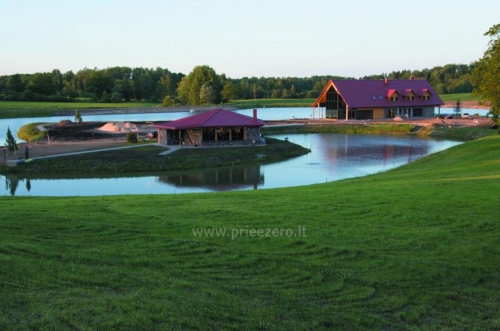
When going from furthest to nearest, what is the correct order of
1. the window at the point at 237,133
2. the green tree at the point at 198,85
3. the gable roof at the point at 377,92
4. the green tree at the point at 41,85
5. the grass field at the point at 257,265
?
the green tree at the point at 41,85 < the green tree at the point at 198,85 < the gable roof at the point at 377,92 < the window at the point at 237,133 < the grass field at the point at 257,265

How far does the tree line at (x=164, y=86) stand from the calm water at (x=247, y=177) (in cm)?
6156

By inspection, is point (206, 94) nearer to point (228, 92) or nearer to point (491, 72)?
point (228, 92)

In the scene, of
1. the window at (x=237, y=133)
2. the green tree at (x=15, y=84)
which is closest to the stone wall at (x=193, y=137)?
the window at (x=237, y=133)

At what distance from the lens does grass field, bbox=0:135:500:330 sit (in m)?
6.78

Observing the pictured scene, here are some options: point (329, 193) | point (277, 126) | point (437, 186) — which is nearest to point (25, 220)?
point (329, 193)

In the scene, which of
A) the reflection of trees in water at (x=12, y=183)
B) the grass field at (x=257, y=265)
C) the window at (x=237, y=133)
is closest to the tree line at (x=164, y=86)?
the window at (x=237, y=133)

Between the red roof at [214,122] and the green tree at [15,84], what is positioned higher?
the green tree at [15,84]

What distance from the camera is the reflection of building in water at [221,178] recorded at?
27.1 metres

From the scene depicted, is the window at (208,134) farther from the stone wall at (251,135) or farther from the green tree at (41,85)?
the green tree at (41,85)

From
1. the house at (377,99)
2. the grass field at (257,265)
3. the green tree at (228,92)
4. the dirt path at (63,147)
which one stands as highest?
the green tree at (228,92)

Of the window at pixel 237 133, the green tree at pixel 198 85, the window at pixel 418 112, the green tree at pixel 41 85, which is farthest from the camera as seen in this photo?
the green tree at pixel 41 85

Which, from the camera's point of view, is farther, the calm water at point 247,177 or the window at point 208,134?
the window at point 208,134

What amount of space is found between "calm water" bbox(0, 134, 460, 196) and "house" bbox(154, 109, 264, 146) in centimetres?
561

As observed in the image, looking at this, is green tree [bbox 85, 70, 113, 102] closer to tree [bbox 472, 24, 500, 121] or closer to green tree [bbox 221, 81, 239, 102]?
green tree [bbox 221, 81, 239, 102]
